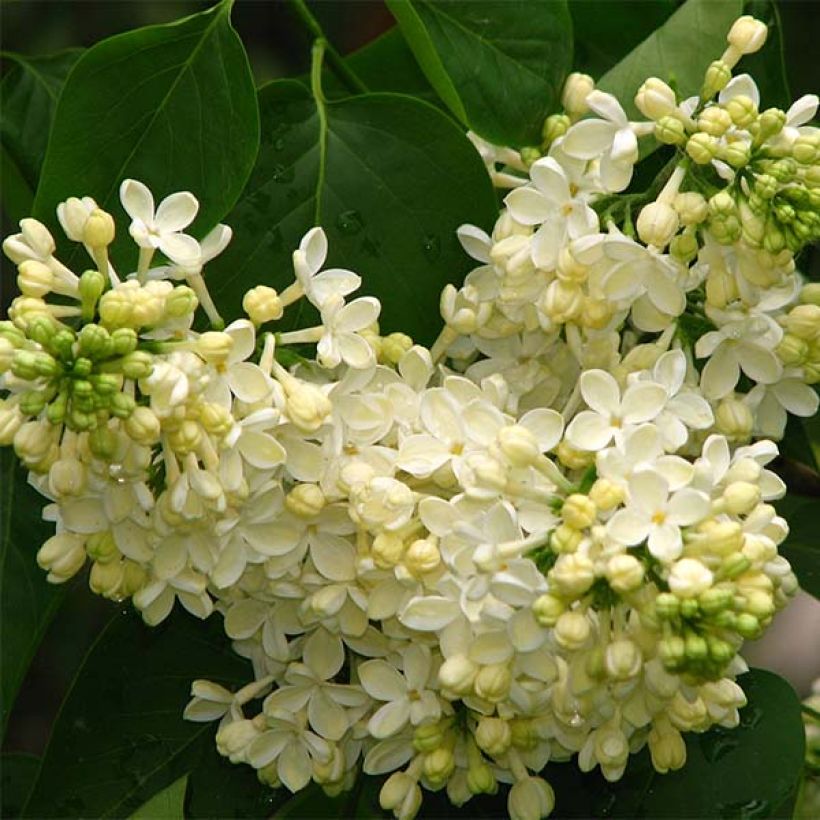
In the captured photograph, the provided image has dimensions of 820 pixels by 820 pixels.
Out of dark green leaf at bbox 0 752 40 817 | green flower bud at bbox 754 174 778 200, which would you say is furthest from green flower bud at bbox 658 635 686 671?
dark green leaf at bbox 0 752 40 817

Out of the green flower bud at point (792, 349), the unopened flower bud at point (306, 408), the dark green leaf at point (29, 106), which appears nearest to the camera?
the unopened flower bud at point (306, 408)

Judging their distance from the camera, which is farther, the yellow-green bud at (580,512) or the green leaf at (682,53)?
the green leaf at (682,53)

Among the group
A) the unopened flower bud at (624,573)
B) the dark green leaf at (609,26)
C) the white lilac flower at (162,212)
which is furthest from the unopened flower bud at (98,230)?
the dark green leaf at (609,26)

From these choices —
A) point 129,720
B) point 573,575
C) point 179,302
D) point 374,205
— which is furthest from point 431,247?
point 129,720

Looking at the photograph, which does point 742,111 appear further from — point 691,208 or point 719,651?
point 719,651

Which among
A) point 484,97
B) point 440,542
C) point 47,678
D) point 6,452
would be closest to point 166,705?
point 6,452

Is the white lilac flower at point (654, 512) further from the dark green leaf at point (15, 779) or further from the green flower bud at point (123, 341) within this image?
the dark green leaf at point (15, 779)

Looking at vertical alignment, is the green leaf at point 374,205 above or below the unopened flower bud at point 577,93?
below
